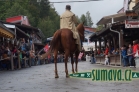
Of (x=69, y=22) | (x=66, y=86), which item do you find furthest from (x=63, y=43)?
(x=66, y=86)

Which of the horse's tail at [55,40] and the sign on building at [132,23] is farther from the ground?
the sign on building at [132,23]

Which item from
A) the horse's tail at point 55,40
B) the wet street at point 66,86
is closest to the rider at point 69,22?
the horse's tail at point 55,40

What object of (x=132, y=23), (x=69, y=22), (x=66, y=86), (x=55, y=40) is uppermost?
(x=132, y=23)

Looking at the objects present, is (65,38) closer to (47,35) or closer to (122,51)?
(122,51)

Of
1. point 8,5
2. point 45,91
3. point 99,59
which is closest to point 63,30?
point 45,91

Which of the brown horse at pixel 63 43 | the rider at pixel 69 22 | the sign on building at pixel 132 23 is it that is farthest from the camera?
the sign on building at pixel 132 23

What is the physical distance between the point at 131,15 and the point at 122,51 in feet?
35.3

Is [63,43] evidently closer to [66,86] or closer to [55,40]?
[55,40]

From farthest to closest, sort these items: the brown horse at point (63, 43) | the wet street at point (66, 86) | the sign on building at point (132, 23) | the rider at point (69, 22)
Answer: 1. the sign on building at point (132, 23)
2. the rider at point (69, 22)
3. the brown horse at point (63, 43)
4. the wet street at point (66, 86)

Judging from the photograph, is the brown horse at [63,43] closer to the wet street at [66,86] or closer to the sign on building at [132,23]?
the wet street at [66,86]

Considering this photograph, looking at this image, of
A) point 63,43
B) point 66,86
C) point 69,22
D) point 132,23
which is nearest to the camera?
point 66,86

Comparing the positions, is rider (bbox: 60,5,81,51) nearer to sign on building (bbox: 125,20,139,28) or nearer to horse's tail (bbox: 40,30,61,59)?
horse's tail (bbox: 40,30,61,59)

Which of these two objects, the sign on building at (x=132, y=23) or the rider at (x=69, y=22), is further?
the sign on building at (x=132, y=23)

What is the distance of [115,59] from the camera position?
96.3 feet
